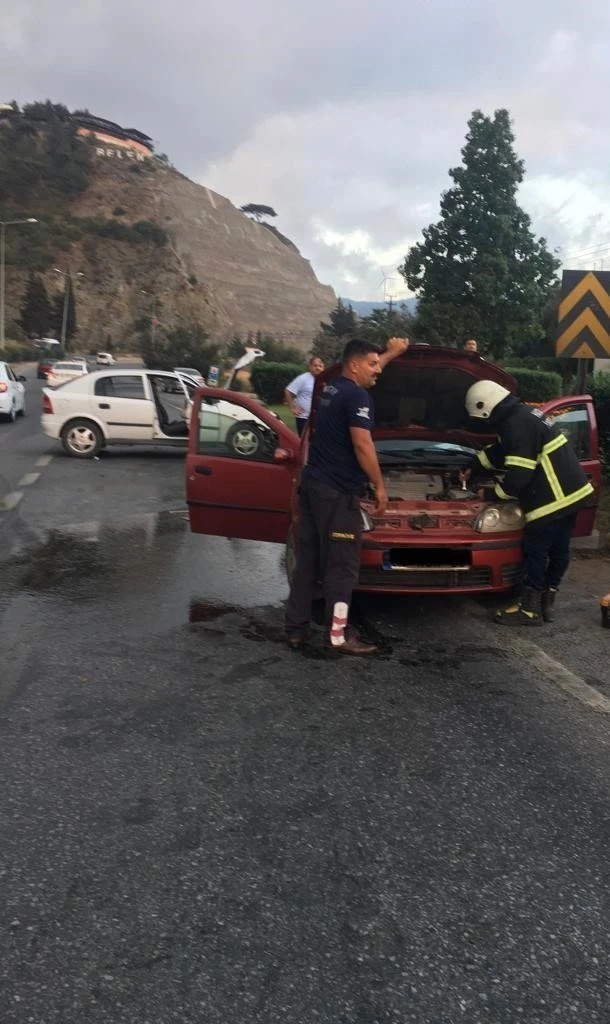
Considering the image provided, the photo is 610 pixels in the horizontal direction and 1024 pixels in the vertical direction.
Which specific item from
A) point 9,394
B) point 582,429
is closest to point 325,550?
point 582,429

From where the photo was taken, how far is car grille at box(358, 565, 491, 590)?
541cm

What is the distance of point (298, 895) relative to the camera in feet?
8.79

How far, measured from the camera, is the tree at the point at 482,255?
81.5 ft

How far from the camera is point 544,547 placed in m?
5.63

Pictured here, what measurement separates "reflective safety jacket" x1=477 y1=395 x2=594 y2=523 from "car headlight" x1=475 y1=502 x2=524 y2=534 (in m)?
0.15

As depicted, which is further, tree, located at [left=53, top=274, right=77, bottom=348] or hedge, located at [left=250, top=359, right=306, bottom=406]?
tree, located at [left=53, top=274, right=77, bottom=348]

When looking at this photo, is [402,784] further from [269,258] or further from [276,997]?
[269,258]

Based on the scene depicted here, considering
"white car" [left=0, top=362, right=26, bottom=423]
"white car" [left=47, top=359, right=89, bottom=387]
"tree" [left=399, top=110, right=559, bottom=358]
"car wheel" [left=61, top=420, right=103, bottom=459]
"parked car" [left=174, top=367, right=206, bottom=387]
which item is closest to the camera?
"car wheel" [left=61, top=420, right=103, bottom=459]

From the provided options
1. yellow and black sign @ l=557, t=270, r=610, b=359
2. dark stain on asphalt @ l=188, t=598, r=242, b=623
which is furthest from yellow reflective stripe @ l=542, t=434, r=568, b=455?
yellow and black sign @ l=557, t=270, r=610, b=359

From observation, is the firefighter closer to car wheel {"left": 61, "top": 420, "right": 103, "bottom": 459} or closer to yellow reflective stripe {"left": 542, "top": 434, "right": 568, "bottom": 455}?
yellow reflective stripe {"left": 542, "top": 434, "right": 568, "bottom": 455}

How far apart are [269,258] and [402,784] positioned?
144 m

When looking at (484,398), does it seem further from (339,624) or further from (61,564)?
(61,564)

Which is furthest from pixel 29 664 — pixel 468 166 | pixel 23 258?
pixel 23 258

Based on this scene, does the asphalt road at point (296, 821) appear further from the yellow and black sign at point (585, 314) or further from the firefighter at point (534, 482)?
the yellow and black sign at point (585, 314)
